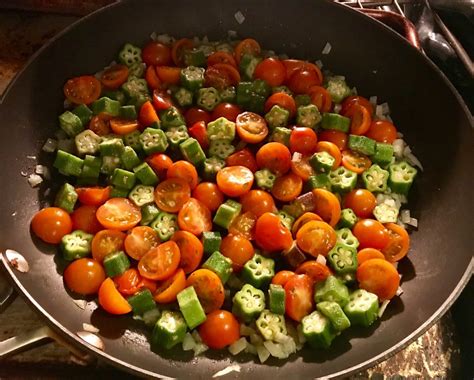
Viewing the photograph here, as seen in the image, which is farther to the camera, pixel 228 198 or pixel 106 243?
pixel 228 198

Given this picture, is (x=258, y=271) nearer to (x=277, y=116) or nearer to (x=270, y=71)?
(x=277, y=116)

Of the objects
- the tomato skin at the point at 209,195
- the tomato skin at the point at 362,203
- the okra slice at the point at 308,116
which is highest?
the okra slice at the point at 308,116

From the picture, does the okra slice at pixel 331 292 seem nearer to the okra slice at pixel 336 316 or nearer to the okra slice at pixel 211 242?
the okra slice at pixel 336 316

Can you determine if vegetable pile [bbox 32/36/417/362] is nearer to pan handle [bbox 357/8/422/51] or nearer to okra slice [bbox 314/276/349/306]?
okra slice [bbox 314/276/349/306]

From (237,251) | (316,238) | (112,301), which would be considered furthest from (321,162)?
(112,301)

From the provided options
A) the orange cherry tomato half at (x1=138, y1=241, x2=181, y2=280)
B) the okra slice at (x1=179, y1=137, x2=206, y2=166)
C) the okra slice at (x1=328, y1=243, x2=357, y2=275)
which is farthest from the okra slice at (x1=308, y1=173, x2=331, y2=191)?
the orange cherry tomato half at (x1=138, y1=241, x2=181, y2=280)

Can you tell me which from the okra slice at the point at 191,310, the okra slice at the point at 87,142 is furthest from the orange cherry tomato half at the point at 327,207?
the okra slice at the point at 87,142
